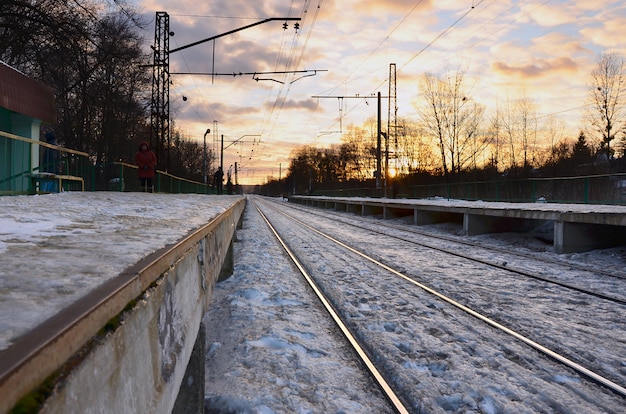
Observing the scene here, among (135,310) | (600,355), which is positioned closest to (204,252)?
(135,310)

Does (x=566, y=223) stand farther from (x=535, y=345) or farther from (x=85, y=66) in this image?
(x=85, y=66)

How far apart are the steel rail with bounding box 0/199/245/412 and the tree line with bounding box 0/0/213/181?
19644mm

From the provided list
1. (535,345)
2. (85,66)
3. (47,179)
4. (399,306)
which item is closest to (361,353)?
(535,345)

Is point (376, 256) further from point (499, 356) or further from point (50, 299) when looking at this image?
point (50, 299)

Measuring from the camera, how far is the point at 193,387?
9.42 ft

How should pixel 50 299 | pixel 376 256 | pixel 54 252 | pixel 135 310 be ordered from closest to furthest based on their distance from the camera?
pixel 50 299 < pixel 135 310 < pixel 54 252 < pixel 376 256

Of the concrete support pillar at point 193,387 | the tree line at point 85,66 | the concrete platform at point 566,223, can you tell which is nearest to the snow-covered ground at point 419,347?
the concrete support pillar at point 193,387

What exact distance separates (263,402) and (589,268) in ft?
25.4

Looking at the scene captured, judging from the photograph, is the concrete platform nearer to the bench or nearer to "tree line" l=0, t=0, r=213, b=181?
the bench

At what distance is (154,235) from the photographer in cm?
331

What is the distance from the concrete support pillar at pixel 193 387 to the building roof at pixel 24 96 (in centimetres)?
1392

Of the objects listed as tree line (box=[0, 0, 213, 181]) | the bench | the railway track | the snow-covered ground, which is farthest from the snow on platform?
tree line (box=[0, 0, 213, 181])

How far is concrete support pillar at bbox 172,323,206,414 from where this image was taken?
108 inches

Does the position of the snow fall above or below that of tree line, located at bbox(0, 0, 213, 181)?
below
